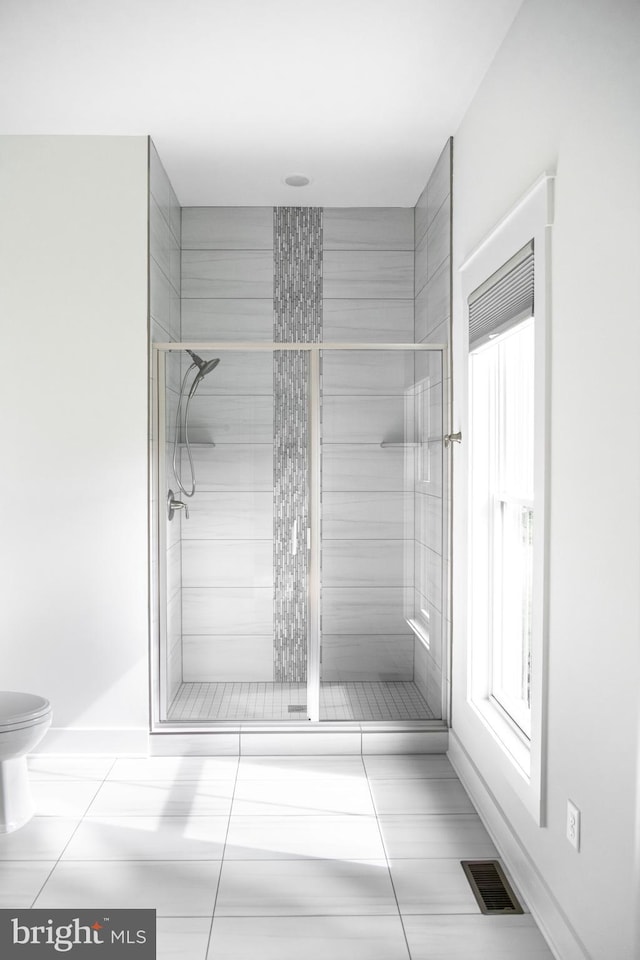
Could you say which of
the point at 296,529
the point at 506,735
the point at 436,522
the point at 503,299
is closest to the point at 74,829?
the point at 296,529

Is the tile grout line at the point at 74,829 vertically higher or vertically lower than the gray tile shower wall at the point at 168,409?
lower

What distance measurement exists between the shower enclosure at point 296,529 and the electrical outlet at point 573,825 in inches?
56.2

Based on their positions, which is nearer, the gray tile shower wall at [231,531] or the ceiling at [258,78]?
the ceiling at [258,78]

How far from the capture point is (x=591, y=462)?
64.7 inches

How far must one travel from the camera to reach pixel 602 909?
1.57m

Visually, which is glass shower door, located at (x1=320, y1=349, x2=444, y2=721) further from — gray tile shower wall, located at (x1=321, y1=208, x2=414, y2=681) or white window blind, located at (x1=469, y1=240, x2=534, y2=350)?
white window blind, located at (x1=469, y1=240, x2=534, y2=350)

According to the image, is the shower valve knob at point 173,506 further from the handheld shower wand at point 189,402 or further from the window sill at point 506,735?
the window sill at point 506,735

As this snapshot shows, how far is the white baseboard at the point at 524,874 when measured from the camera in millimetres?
1776

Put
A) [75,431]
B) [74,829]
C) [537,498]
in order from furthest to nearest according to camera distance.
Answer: [75,431] → [74,829] → [537,498]

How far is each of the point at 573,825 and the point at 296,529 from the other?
1707 millimetres

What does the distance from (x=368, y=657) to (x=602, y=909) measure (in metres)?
→ 1.67

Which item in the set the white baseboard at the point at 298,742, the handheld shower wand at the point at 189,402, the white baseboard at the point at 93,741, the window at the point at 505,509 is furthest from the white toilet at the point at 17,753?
the window at the point at 505,509

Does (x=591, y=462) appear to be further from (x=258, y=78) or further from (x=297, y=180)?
(x=297, y=180)

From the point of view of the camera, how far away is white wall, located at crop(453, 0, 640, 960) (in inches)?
57.1
